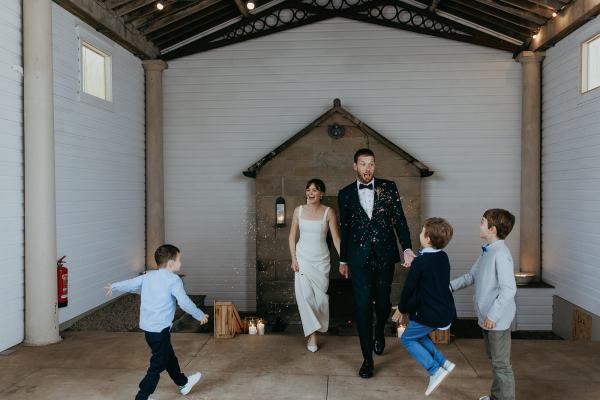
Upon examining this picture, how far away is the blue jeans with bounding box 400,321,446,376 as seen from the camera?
3531 mm

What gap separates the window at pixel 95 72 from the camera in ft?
22.6

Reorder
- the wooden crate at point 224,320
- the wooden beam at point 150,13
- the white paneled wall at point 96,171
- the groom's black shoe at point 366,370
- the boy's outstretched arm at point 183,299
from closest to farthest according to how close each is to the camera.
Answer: the boy's outstretched arm at point 183,299 → the groom's black shoe at point 366,370 → the wooden crate at point 224,320 → the white paneled wall at point 96,171 → the wooden beam at point 150,13

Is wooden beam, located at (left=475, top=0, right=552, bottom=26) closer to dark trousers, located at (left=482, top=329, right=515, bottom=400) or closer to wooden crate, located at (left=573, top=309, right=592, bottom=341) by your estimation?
wooden crate, located at (left=573, top=309, right=592, bottom=341)

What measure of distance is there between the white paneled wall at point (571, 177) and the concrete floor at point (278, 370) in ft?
7.44

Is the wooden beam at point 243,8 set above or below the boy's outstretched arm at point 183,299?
above

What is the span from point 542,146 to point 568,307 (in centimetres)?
261

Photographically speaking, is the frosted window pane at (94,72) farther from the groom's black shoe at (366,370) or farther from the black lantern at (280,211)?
the groom's black shoe at (366,370)

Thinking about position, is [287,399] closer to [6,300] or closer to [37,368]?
[37,368]

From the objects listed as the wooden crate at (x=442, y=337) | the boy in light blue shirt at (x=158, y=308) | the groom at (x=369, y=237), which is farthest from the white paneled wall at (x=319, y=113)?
the boy in light blue shirt at (x=158, y=308)

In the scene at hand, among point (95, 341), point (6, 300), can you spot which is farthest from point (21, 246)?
point (95, 341)

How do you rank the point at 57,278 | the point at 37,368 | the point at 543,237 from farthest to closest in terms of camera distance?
the point at 543,237 < the point at 57,278 < the point at 37,368

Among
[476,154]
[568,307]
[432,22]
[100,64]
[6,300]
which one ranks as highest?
[432,22]

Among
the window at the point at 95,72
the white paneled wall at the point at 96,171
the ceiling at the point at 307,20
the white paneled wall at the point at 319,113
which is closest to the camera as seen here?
the white paneled wall at the point at 96,171

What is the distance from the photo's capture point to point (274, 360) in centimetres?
455
